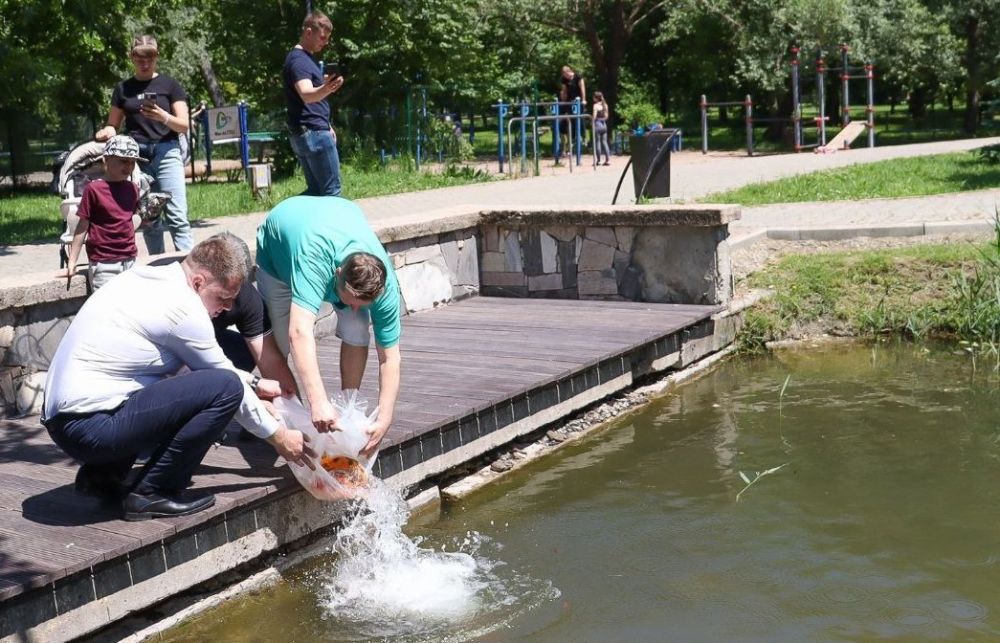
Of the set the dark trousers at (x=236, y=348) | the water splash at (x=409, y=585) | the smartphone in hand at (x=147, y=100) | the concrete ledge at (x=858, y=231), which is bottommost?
the water splash at (x=409, y=585)

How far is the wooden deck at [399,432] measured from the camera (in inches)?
181

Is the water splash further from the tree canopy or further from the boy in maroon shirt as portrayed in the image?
the tree canopy

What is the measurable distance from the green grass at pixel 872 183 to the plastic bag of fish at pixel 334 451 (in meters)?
9.23

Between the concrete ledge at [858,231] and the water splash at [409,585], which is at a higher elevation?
the concrete ledge at [858,231]

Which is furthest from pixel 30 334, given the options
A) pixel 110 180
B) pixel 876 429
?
pixel 876 429

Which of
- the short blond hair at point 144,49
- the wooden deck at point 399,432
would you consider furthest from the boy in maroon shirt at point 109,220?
the short blond hair at point 144,49

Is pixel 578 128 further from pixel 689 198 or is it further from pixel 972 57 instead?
pixel 972 57

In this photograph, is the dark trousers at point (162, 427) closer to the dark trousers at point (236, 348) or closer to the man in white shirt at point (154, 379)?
the man in white shirt at point (154, 379)

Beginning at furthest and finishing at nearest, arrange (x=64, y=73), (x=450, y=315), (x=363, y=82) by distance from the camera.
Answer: (x=363, y=82) < (x=64, y=73) < (x=450, y=315)

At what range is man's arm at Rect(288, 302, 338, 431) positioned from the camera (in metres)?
5.04

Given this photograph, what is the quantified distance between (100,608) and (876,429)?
456cm

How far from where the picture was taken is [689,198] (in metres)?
14.9

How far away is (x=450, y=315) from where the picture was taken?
9.23m

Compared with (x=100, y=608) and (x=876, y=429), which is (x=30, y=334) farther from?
(x=876, y=429)
